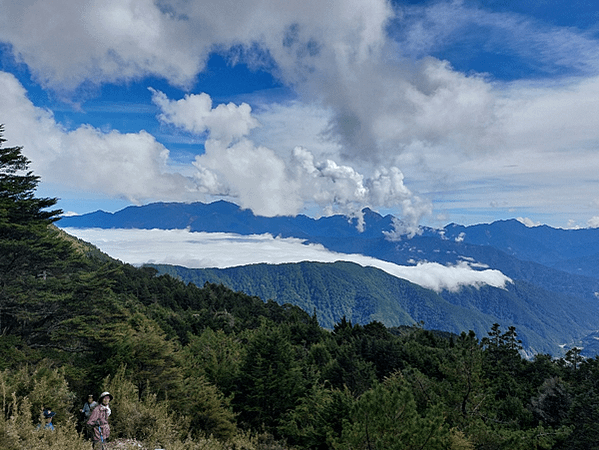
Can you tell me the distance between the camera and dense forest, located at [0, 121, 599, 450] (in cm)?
1210

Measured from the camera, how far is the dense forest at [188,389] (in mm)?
12102

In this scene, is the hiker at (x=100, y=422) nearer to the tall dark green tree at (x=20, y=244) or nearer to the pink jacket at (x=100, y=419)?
the pink jacket at (x=100, y=419)

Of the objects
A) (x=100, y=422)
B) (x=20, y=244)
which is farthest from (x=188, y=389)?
(x=20, y=244)

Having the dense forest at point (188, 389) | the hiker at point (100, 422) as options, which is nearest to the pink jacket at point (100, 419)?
the hiker at point (100, 422)

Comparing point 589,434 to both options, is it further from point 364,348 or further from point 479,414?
point 364,348

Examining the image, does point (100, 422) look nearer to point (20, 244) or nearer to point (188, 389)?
point (188, 389)

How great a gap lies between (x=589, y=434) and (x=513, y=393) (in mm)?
15561

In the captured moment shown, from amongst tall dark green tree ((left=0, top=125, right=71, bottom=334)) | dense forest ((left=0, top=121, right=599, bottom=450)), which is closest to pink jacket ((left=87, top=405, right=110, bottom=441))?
dense forest ((left=0, top=121, right=599, bottom=450))

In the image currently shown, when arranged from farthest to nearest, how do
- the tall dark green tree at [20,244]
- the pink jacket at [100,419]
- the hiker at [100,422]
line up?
the tall dark green tree at [20,244], the pink jacket at [100,419], the hiker at [100,422]

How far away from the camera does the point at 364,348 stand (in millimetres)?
55062

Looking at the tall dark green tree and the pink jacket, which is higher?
the tall dark green tree

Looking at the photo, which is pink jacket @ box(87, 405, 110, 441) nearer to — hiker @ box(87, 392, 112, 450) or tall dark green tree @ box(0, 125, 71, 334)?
hiker @ box(87, 392, 112, 450)

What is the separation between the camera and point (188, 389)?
20078 millimetres

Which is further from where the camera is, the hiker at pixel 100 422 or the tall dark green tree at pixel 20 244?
the tall dark green tree at pixel 20 244
